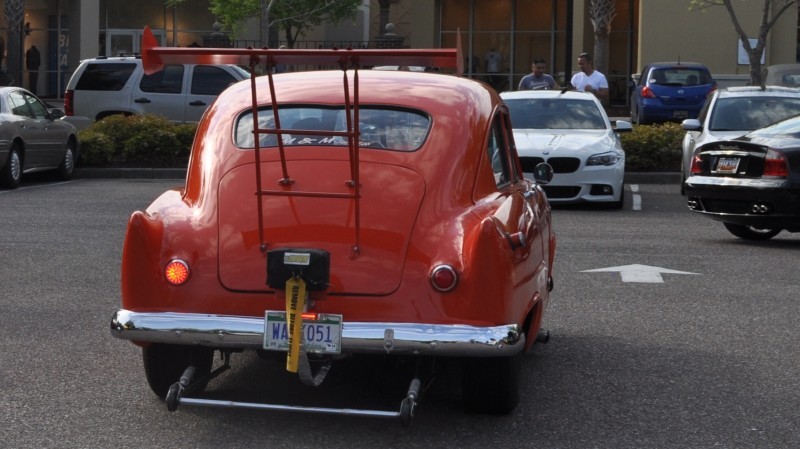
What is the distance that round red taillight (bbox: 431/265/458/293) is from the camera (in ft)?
19.6

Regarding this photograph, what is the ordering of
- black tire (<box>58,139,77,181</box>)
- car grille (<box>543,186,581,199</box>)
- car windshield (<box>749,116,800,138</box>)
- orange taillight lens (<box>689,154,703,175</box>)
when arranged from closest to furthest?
car windshield (<box>749,116,800,138</box>), orange taillight lens (<box>689,154,703,175</box>), car grille (<box>543,186,581,199</box>), black tire (<box>58,139,77,181</box>)

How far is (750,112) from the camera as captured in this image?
17.8m

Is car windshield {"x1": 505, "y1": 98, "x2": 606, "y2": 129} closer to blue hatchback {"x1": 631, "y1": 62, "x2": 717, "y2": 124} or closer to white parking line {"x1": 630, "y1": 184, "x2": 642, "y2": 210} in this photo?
white parking line {"x1": 630, "y1": 184, "x2": 642, "y2": 210}

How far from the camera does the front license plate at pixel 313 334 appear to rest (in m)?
5.88

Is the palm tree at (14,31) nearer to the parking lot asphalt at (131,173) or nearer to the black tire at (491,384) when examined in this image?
the parking lot asphalt at (131,173)

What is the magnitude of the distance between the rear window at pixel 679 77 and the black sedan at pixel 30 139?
1654 centimetres

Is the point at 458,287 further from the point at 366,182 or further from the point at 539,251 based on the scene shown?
the point at 539,251

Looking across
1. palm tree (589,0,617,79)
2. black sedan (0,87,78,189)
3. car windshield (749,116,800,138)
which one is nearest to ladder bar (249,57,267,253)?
car windshield (749,116,800,138)

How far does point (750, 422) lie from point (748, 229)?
26.2 feet

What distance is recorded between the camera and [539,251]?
716 cm

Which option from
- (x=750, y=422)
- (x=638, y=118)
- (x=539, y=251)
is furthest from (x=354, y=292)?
(x=638, y=118)

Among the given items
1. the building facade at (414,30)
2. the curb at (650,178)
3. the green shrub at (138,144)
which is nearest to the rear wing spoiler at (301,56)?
the curb at (650,178)

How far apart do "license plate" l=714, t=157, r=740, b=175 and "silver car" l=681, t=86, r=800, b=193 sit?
374 centimetres

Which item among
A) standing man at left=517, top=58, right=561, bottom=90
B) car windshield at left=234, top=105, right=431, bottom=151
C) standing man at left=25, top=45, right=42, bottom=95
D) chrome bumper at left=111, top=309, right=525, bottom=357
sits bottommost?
chrome bumper at left=111, top=309, right=525, bottom=357
